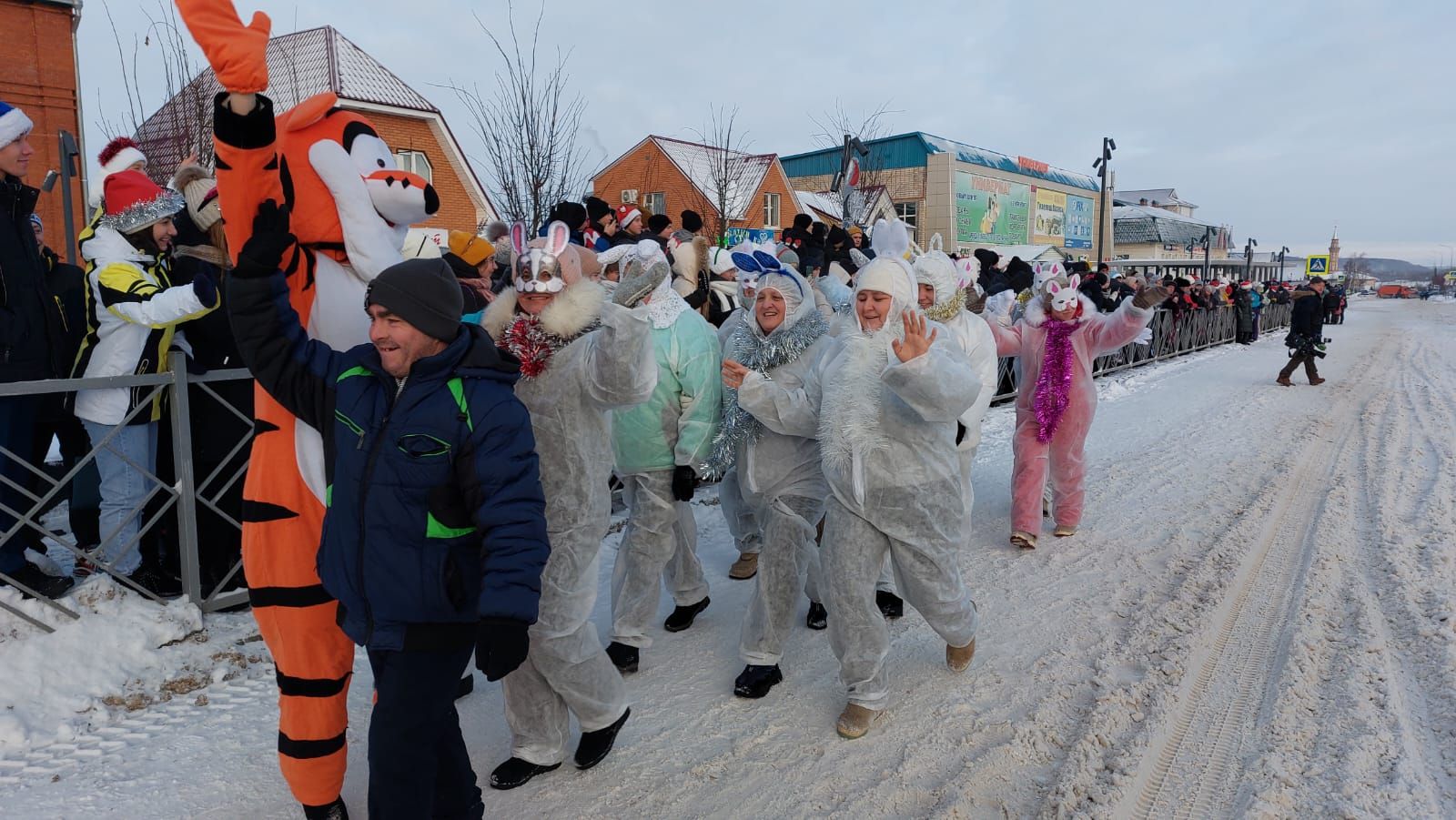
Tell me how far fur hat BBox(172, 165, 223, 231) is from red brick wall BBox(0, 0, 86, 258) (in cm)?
1454

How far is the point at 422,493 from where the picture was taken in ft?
6.97

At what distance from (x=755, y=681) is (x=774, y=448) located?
3.36 feet

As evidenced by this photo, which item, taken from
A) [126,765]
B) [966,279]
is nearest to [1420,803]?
[966,279]

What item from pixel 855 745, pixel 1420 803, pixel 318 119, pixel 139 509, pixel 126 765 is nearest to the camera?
pixel 318 119

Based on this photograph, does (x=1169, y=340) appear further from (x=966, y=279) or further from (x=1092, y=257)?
(x=1092, y=257)

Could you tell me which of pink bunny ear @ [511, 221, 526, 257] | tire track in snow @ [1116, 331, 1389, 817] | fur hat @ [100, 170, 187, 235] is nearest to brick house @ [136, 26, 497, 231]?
fur hat @ [100, 170, 187, 235]

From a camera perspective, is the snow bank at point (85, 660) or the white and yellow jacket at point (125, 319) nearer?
the snow bank at point (85, 660)

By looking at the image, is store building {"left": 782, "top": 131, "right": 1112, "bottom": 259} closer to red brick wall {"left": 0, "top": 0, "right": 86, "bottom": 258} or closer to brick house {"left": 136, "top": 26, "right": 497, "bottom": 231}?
brick house {"left": 136, "top": 26, "right": 497, "bottom": 231}

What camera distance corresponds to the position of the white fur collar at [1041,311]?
5848 millimetres

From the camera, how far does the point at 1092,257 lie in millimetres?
56188

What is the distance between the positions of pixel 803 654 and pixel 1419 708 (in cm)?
248

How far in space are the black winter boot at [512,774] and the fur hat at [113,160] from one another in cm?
338

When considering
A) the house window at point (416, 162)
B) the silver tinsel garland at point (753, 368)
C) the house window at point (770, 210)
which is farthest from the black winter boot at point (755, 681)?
the house window at point (770, 210)

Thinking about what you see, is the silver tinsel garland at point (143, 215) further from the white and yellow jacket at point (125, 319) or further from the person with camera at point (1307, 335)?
the person with camera at point (1307, 335)
